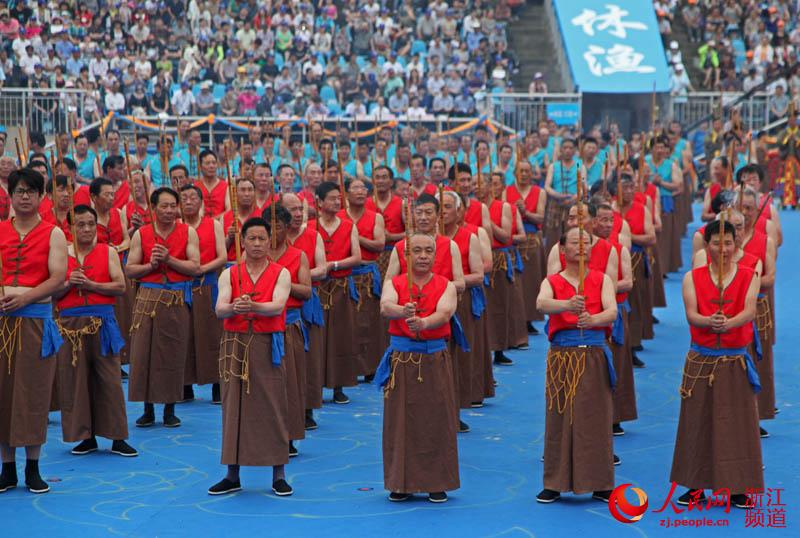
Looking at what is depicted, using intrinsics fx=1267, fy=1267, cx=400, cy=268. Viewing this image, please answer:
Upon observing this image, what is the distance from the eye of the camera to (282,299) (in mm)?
6844

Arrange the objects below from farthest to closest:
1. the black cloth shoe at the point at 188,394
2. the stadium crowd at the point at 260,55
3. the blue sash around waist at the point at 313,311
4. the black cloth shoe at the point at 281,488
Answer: the stadium crowd at the point at 260,55
the black cloth shoe at the point at 188,394
the blue sash around waist at the point at 313,311
the black cloth shoe at the point at 281,488

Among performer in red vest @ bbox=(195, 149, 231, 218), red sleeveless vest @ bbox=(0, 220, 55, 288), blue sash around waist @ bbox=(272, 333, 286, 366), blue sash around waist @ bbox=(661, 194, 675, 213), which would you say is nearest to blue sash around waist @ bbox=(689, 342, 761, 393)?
blue sash around waist @ bbox=(272, 333, 286, 366)

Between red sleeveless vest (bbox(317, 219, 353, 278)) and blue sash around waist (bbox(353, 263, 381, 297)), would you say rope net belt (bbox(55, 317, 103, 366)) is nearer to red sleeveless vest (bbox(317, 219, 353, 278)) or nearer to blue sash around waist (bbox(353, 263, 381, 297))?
red sleeveless vest (bbox(317, 219, 353, 278))

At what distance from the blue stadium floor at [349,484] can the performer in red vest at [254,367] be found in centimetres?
23

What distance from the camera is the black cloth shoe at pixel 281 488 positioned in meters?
6.82

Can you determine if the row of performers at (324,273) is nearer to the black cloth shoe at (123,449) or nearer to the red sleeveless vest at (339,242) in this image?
the red sleeveless vest at (339,242)

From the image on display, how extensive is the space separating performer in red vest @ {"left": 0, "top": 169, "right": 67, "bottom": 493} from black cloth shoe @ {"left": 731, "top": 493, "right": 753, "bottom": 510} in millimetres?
3651

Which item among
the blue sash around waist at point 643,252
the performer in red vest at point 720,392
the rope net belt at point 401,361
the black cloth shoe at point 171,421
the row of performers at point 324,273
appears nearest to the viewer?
the performer in red vest at point 720,392

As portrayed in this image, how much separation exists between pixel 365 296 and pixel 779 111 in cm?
1509

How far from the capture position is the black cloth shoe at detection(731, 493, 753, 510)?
649cm

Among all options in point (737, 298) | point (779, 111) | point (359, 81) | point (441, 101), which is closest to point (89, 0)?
point (359, 81)

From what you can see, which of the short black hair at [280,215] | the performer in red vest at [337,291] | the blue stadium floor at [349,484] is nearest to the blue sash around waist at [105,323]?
the blue stadium floor at [349,484]

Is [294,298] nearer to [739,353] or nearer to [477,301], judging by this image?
[477,301]

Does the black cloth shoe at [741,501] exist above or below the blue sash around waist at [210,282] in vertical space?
below
